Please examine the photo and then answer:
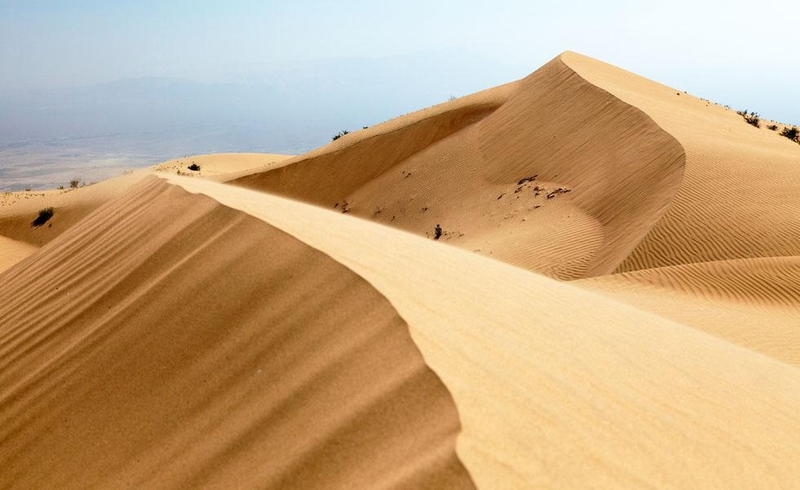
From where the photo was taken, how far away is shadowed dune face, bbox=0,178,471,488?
2.56 meters

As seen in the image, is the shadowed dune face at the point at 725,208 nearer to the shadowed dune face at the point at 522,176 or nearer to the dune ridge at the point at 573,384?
the shadowed dune face at the point at 522,176

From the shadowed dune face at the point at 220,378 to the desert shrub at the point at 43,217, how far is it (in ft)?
48.7

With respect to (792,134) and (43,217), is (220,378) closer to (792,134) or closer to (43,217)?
(43,217)

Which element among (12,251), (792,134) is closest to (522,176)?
(792,134)

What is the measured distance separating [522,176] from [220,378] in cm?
1340

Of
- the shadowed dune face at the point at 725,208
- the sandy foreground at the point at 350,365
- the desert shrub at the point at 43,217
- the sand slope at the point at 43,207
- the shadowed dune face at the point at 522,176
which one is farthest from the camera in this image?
the desert shrub at the point at 43,217

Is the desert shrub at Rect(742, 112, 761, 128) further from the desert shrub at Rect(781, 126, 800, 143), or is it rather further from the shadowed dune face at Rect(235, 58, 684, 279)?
the shadowed dune face at Rect(235, 58, 684, 279)

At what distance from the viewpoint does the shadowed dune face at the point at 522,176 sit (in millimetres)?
11578

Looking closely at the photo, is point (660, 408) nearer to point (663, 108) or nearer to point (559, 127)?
point (559, 127)

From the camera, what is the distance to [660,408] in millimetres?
3107

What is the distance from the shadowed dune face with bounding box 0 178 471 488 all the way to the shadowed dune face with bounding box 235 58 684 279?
705cm

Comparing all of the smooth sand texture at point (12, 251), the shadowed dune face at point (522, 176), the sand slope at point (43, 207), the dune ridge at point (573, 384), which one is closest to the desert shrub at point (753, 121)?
the shadowed dune face at point (522, 176)

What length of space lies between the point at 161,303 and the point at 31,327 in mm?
1424

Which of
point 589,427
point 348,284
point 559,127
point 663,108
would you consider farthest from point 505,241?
point 589,427
